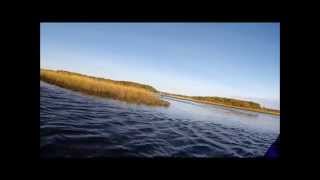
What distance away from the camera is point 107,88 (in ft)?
10.5

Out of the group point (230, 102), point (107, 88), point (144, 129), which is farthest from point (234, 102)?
point (107, 88)

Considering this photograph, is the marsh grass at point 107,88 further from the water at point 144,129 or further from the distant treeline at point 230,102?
the distant treeline at point 230,102

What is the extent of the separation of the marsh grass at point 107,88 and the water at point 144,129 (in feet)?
0.23

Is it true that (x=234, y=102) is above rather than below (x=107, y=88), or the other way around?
below

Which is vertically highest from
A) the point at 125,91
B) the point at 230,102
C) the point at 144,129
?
the point at 125,91

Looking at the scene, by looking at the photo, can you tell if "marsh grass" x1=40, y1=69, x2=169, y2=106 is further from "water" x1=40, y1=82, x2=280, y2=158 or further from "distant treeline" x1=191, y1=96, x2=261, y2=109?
"distant treeline" x1=191, y1=96, x2=261, y2=109

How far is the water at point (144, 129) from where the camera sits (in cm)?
293

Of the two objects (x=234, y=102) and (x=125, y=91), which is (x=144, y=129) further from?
(x=234, y=102)

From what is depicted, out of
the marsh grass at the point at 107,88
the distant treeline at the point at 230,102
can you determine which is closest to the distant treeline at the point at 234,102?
the distant treeline at the point at 230,102

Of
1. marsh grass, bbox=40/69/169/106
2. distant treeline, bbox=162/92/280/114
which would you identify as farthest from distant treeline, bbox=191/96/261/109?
marsh grass, bbox=40/69/169/106

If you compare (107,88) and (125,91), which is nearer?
(125,91)

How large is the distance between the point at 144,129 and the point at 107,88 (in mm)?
531
